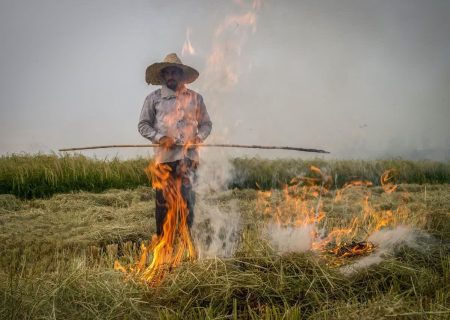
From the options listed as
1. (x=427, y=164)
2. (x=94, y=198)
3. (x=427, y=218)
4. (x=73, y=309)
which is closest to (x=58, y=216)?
(x=94, y=198)

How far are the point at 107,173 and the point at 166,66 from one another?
22.2ft

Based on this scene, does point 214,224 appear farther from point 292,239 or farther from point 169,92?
point 292,239

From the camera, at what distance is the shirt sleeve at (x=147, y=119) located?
5047mm

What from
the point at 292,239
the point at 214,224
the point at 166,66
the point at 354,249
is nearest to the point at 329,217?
the point at 214,224

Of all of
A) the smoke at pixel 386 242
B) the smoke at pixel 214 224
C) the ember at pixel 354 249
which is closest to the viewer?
the smoke at pixel 386 242

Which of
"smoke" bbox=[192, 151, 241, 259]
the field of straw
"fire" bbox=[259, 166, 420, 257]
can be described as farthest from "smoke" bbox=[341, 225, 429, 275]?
"smoke" bbox=[192, 151, 241, 259]

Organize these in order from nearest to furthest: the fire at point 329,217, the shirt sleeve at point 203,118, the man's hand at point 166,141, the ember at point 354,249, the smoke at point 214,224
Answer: the smoke at point 214,224, the ember at point 354,249, the fire at point 329,217, the man's hand at point 166,141, the shirt sleeve at point 203,118

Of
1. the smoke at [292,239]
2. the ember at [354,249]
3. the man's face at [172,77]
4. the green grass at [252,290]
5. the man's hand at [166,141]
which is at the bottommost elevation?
the green grass at [252,290]

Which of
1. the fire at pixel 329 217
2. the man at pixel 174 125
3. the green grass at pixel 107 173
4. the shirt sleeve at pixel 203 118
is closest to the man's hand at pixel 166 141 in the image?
the man at pixel 174 125

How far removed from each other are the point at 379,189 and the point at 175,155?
27.7 feet

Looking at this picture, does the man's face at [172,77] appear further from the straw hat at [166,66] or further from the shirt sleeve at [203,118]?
the shirt sleeve at [203,118]

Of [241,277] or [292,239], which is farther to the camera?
[292,239]

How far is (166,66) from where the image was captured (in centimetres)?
519

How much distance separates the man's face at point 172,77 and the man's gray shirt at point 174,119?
3.1 inches
